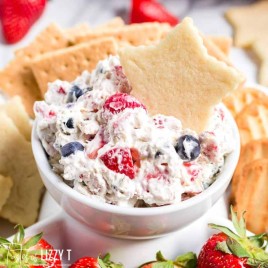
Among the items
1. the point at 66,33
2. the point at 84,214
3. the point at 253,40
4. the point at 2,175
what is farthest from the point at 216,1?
the point at 84,214

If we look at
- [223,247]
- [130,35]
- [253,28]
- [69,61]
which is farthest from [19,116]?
[253,28]

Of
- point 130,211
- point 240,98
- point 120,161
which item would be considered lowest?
point 240,98

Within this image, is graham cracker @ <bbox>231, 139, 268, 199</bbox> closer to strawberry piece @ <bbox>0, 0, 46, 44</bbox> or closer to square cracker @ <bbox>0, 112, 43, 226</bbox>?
square cracker @ <bbox>0, 112, 43, 226</bbox>

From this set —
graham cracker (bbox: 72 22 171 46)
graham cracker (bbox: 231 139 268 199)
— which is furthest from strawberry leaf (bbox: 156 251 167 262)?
graham cracker (bbox: 72 22 171 46)

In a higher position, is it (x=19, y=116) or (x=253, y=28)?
(x=19, y=116)

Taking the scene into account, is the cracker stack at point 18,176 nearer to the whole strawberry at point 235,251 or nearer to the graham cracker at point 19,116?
the graham cracker at point 19,116

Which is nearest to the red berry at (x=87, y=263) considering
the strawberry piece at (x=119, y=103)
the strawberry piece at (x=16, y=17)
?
the strawberry piece at (x=119, y=103)

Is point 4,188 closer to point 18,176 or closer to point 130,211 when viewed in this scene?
point 18,176

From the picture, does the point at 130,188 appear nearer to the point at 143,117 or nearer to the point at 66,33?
the point at 143,117
